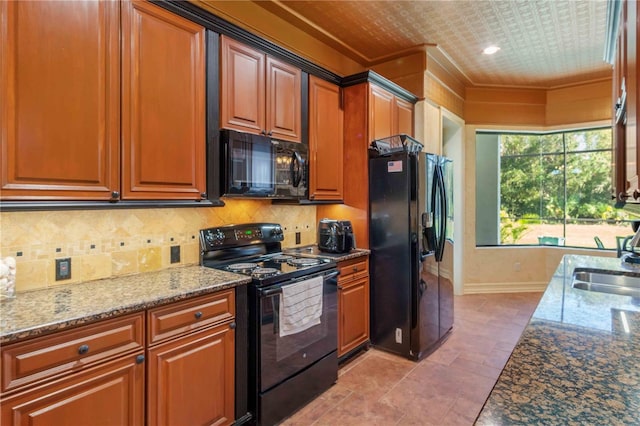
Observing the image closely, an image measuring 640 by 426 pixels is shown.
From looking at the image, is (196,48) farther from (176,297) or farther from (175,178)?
(176,297)

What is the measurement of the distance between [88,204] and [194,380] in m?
1.03

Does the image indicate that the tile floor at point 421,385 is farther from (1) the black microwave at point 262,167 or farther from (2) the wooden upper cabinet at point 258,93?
(2) the wooden upper cabinet at point 258,93

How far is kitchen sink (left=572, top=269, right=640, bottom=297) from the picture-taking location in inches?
81.3

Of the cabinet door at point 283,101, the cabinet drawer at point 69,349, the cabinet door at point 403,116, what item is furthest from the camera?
the cabinet door at point 403,116

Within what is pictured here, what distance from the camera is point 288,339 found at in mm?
2180

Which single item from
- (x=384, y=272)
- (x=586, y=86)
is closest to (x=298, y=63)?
(x=384, y=272)

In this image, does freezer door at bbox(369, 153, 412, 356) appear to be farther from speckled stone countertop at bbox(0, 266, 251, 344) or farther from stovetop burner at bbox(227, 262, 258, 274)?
speckled stone countertop at bbox(0, 266, 251, 344)

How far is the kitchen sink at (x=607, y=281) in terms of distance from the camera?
206 cm

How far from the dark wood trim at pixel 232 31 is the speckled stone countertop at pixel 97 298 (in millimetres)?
1560

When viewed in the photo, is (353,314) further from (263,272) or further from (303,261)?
(263,272)

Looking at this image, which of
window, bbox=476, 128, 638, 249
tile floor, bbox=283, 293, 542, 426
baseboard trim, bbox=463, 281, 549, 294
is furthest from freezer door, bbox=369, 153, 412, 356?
window, bbox=476, 128, 638, 249

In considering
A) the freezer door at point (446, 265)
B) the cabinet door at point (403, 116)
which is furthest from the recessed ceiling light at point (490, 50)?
the freezer door at point (446, 265)

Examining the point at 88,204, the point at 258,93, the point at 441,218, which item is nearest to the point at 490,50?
the point at 441,218

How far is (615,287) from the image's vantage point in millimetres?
2150
